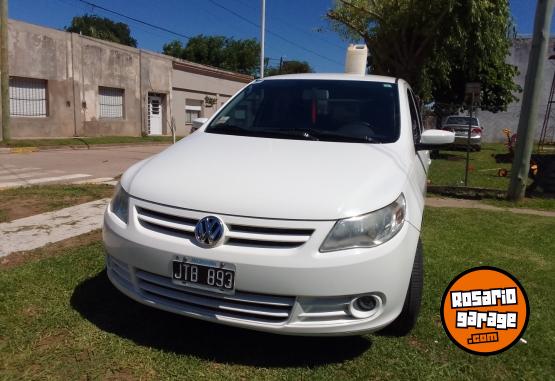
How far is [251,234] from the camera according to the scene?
225 centimetres

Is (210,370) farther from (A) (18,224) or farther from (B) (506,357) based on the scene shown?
(A) (18,224)

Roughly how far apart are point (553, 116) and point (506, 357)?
107 feet

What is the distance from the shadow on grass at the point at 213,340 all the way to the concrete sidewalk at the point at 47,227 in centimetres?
153

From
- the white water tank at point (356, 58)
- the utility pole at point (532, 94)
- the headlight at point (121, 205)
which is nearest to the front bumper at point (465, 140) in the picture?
the utility pole at point (532, 94)

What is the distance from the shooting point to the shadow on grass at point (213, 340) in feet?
8.40

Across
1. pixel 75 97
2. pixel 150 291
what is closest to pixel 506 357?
pixel 150 291

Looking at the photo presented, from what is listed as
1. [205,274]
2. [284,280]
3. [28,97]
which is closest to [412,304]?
[284,280]

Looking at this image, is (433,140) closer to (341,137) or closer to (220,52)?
(341,137)

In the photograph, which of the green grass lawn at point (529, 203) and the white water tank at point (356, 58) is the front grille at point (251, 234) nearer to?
the white water tank at point (356, 58)

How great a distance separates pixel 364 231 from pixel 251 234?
0.55 m

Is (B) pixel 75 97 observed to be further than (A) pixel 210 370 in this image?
Yes

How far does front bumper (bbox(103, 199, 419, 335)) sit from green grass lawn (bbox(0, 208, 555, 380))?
0.30 m

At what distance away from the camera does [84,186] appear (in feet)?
24.2

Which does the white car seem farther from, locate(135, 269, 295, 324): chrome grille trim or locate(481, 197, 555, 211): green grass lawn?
locate(481, 197, 555, 211): green grass lawn
